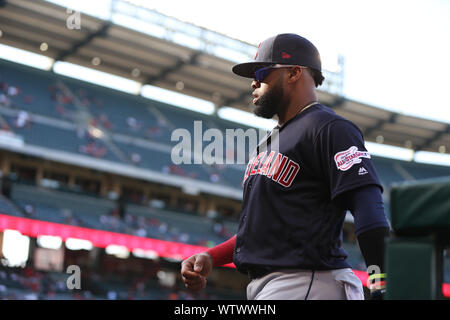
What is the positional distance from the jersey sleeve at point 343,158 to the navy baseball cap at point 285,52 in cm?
35

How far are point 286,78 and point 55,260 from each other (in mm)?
22711

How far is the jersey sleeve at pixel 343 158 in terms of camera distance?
188 cm

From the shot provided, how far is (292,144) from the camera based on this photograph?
84.0 inches

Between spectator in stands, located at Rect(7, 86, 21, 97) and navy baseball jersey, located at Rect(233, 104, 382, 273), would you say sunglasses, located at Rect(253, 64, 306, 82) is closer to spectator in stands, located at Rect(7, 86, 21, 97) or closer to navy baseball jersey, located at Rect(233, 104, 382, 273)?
navy baseball jersey, located at Rect(233, 104, 382, 273)

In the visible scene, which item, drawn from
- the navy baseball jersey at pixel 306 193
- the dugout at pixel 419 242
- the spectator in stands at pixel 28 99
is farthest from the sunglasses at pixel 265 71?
the spectator in stands at pixel 28 99

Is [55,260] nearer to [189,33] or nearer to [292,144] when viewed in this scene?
[189,33]

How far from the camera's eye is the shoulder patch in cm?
190

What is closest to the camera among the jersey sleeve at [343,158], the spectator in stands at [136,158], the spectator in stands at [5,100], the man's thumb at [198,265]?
the jersey sleeve at [343,158]

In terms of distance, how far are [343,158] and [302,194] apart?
0.77ft

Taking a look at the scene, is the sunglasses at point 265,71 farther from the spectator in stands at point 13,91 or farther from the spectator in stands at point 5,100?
the spectator in stands at point 13,91

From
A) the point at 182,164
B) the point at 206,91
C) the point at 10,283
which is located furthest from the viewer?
the point at 206,91

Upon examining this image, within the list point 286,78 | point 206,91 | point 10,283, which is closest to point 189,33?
point 206,91

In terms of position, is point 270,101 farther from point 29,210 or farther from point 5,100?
point 5,100

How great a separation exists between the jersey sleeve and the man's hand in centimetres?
72
